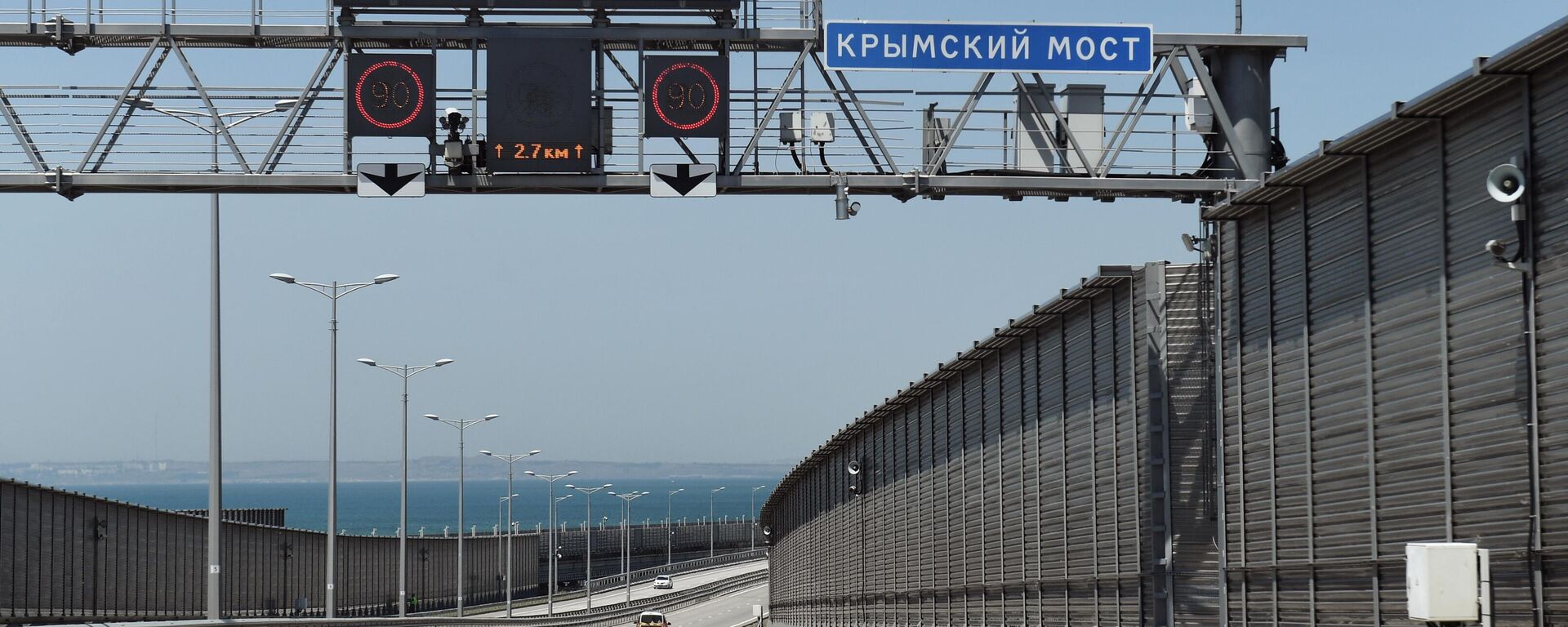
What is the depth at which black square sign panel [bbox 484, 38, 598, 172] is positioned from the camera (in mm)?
25438

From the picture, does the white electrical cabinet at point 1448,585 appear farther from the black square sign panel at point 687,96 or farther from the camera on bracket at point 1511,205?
the black square sign panel at point 687,96

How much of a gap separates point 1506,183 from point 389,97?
15.9m

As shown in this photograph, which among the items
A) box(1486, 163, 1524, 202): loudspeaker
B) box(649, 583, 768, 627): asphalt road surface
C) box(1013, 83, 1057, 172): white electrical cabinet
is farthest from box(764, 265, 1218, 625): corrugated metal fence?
box(649, 583, 768, 627): asphalt road surface

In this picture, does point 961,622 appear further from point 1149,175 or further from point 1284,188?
point 1284,188

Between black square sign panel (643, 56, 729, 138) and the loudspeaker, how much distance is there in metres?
13.5

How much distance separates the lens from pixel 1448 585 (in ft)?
45.0

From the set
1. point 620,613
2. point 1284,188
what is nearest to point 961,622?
point 1284,188

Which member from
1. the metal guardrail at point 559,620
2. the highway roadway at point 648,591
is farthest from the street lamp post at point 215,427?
the highway roadway at point 648,591

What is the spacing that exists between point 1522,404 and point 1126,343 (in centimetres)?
1009

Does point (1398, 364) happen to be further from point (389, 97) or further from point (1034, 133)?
point (389, 97)

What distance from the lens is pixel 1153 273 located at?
23062mm

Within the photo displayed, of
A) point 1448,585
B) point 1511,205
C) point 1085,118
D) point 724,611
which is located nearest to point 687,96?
point 1085,118

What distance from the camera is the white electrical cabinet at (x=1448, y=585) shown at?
13.7 m

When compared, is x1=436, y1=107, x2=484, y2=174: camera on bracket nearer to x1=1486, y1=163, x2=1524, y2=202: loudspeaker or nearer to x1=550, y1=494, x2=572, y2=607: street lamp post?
x1=1486, y1=163, x2=1524, y2=202: loudspeaker
